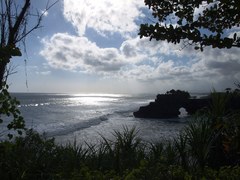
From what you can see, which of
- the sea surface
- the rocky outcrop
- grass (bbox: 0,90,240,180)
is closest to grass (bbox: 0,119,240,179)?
grass (bbox: 0,90,240,180)

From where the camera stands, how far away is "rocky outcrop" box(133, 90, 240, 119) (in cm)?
6106

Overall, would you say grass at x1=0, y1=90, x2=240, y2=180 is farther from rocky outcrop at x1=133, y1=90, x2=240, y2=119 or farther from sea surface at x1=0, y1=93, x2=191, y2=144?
rocky outcrop at x1=133, y1=90, x2=240, y2=119

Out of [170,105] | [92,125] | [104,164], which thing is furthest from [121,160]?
[170,105]

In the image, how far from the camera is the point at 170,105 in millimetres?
67125

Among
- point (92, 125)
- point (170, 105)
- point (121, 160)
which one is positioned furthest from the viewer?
point (170, 105)

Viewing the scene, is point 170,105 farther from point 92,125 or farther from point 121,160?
point 121,160

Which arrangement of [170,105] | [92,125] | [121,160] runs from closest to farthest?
[121,160] < [92,125] < [170,105]

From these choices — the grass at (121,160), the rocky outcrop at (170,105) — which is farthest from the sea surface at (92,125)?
the rocky outcrop at (170,105)

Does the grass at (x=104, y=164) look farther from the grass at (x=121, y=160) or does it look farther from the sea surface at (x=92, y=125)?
the sea surface at (x=92, y=125)

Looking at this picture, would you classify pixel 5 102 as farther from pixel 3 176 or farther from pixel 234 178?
pixel 234 178

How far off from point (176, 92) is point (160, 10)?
67.8m

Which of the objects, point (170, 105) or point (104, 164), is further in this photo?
point (170, 105)

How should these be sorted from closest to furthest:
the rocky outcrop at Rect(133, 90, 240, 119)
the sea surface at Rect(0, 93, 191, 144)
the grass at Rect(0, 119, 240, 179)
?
the grass at Rect(0, 119, 240, 179) → the sea surface at Rect(0, 93, 191, 144) → the rocky outcrop at Rect(133, 90, 240, 119)

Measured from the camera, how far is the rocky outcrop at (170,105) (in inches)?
2404
